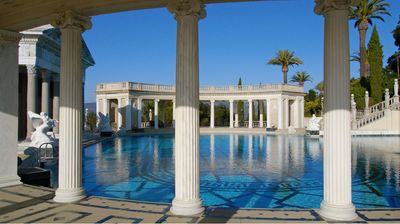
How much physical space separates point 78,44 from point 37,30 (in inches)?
637

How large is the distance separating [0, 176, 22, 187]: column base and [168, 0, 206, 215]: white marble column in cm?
679

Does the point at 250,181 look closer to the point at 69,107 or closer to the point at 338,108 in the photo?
the point at 338,108

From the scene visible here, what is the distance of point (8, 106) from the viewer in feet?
36.0

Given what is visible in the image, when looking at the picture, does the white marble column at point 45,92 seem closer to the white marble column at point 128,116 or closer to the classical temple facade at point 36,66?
the classical temple facade at point 36,66

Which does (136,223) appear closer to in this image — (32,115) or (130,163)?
(130,163)

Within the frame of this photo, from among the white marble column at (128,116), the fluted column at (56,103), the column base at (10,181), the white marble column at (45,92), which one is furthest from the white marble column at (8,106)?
the white marble column at (128,116)

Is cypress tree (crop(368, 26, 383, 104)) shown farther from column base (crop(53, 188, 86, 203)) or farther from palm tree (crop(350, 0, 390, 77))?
column base (crop(53, 188, 86, 203))

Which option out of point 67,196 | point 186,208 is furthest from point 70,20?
point 186,208

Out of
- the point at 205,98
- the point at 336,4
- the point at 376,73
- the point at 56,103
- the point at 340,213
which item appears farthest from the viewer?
the point at 205,98

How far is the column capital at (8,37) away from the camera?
10586 mm

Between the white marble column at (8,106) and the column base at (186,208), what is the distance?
6935 mm

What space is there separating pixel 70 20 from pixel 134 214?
5520 millimetres

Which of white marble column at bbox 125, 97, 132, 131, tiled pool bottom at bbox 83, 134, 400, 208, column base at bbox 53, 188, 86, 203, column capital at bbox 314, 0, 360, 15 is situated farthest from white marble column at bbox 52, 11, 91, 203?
white marble column at bbox 125, 97, 132, 131

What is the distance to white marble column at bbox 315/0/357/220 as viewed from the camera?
708 cm
